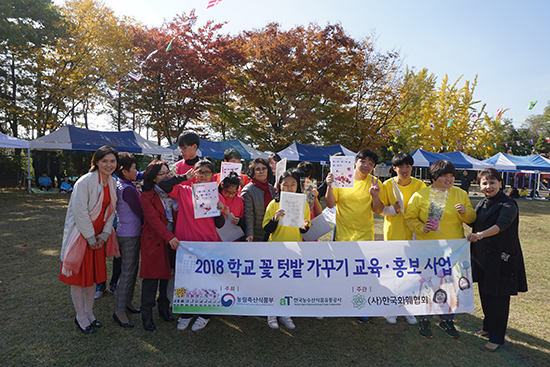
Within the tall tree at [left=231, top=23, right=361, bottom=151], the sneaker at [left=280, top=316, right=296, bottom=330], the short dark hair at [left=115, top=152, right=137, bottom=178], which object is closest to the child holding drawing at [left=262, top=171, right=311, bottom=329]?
the sneaker at [left=280, top=316, right=296, bottom=330]

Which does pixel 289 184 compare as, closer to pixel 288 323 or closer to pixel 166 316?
pixel 288 323

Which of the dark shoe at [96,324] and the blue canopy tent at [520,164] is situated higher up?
the blue canopy tent at [520,164]

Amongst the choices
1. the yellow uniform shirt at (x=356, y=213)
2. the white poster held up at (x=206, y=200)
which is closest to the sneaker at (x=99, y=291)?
the white poster held up at (x=206, y=200)

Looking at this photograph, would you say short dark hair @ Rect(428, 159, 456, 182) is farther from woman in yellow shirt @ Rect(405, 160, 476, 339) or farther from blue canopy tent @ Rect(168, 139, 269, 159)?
blue canopy tent @ Rect(168, 139, 269, 159)

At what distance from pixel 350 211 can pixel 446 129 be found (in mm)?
25584

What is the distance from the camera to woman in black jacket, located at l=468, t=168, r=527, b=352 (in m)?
2.66

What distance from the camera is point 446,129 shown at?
24594mm

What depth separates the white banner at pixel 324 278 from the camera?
2.68 metres

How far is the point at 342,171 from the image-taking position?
2980mm

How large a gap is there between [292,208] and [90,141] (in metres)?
12.4

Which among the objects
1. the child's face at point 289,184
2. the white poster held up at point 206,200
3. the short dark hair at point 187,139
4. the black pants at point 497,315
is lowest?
the black pants at point 497,315

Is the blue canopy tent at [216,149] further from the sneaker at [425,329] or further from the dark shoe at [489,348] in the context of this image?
the dark shoe at [489,348]

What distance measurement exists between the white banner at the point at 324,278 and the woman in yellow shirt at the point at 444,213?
0.14 meters

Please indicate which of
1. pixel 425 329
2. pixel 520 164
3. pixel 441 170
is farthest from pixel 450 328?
pixel 520 164
